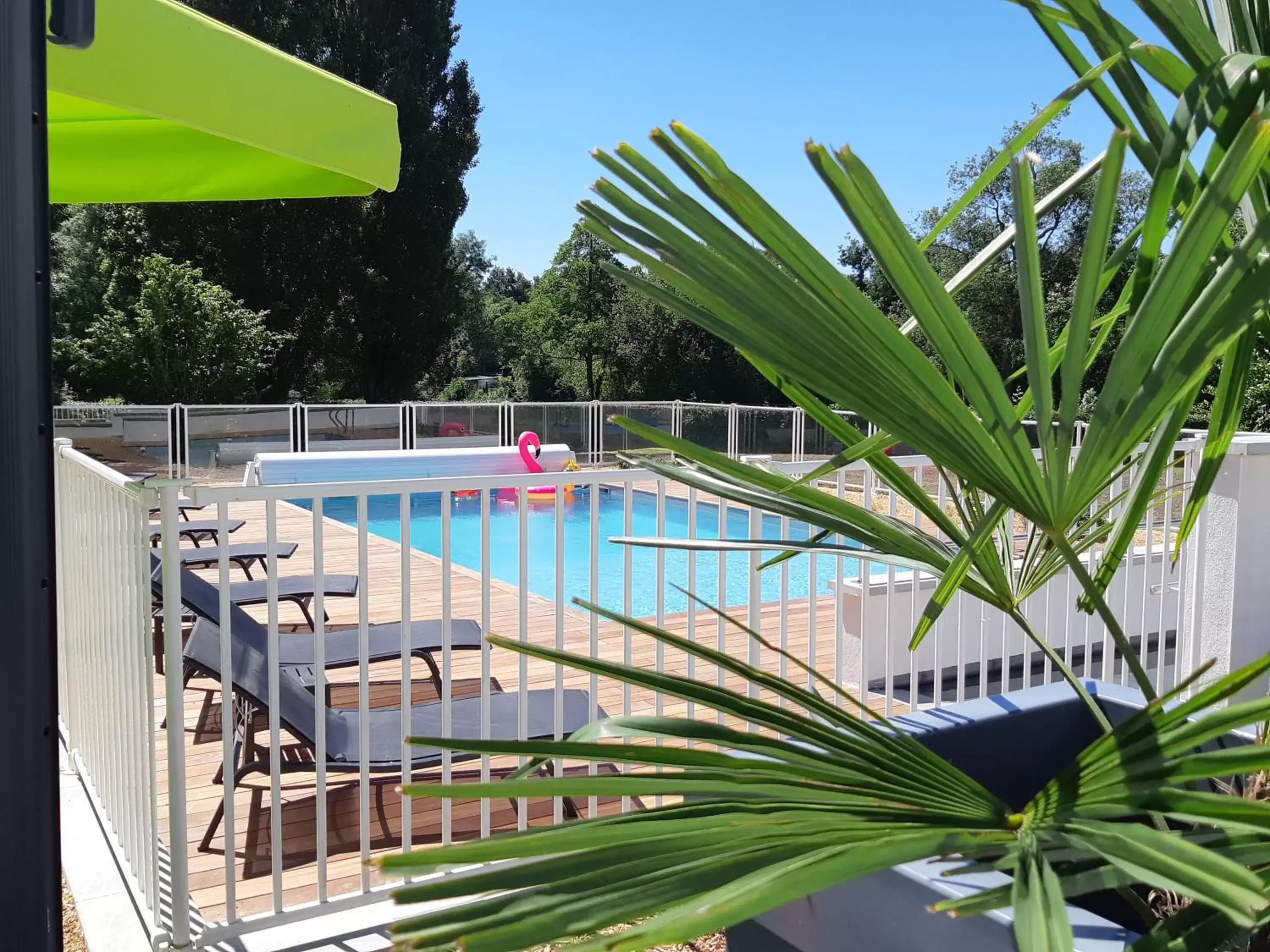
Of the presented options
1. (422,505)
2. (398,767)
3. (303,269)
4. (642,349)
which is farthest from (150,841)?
(642,349)

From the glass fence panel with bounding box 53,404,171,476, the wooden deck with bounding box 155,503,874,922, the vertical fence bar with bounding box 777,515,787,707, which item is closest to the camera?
the wooden deck with bounding box 155,503,874,922

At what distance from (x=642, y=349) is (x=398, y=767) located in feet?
91.4

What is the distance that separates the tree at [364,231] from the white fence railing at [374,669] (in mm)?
19091

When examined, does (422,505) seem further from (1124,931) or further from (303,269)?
(1124,931)

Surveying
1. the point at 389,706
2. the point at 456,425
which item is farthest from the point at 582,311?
the point at 389,706

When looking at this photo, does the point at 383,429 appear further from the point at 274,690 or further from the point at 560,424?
the point at 274,690

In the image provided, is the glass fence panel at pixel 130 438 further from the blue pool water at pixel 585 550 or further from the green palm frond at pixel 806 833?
the green palm frond at pixel 806 833

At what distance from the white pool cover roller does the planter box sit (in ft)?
38.9

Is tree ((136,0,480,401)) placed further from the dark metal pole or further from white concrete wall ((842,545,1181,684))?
the dark metal pole

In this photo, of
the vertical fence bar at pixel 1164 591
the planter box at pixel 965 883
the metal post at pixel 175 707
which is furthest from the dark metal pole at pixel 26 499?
the vertical fence bar at pixel 1164 591

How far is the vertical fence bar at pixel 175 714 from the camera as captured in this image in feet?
7.28

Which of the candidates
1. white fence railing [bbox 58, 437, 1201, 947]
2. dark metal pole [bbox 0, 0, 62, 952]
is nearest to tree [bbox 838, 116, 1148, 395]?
white fence railing [bbox 58, 437, 1201, 947]

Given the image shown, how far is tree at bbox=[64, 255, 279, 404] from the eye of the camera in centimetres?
1834

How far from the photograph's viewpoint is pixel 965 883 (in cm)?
124
